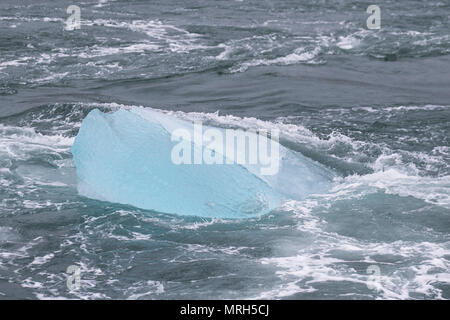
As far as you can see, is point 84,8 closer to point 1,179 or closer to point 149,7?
point 149,7

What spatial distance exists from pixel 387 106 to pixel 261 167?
6429 mm

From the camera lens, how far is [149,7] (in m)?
30.2

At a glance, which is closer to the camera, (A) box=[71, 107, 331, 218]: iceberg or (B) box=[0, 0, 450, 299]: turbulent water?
(B) box=[0, 0, 450, 299]: turbulent water

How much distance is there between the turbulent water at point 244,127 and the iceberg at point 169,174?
10.4 inches

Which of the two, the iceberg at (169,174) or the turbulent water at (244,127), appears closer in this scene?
the turbulent water at (244,127)

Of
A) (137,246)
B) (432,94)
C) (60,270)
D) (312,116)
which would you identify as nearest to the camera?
(60,270)

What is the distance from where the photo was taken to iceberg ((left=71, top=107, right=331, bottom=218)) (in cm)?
1364

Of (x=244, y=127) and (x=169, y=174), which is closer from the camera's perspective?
(x=169, y=174)

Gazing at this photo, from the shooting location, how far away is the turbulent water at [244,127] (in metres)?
12.0

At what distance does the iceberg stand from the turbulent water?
0.26 m

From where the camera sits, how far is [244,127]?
711 inches

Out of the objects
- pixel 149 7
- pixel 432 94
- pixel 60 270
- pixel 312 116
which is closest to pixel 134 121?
pixel 60 270

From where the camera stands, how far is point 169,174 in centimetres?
1393

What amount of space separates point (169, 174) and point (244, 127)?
4487mm
